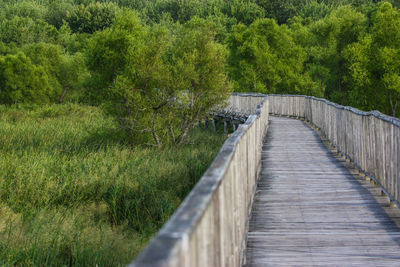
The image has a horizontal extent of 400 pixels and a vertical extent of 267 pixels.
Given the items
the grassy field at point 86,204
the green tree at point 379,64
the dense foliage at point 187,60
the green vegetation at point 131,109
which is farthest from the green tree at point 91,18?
the grassy field at point 86,204

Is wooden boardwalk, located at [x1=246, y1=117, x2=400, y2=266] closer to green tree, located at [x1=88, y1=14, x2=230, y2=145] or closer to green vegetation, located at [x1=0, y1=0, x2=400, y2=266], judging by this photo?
green vegetation, located at [x1=0, y1=0, x2=400, y2=266]

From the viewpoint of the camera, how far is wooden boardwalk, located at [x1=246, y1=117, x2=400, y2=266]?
15.3 feet

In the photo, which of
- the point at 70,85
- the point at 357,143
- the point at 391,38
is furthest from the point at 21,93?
the point at 357,143

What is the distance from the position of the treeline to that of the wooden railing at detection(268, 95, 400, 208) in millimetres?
8077

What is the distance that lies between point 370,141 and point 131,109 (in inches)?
549

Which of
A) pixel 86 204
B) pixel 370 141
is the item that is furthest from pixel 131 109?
pixel 370 141

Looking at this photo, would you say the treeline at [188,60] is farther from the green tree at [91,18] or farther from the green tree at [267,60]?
the green tree at [91,18]

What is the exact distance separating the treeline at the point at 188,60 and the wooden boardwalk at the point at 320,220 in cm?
1088

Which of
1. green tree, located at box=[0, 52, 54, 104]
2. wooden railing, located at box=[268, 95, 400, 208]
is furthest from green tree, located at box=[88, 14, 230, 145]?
green tree, located at box=[0, 52, 54, 104]

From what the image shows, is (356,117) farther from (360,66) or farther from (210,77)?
(360,66)

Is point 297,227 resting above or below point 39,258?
above

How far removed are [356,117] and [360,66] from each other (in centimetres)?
3482

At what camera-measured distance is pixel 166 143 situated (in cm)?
2055

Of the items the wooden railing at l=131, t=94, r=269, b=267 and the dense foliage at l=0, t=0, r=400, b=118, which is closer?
the wooden railing at l=131, t=94, r=269, b=267
